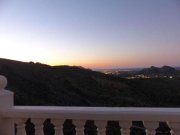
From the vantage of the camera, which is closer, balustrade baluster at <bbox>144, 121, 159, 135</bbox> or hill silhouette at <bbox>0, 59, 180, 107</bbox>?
balustrade baluster at <bbox>144, 121, 159, 135</bbox>

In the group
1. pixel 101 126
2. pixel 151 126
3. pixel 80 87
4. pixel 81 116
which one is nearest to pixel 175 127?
pixel 151 126

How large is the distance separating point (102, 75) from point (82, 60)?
8.31 feet

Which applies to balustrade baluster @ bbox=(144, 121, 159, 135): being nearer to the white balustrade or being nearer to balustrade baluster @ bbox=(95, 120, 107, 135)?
the white balustrade

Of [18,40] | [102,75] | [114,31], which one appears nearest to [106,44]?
[114,31]

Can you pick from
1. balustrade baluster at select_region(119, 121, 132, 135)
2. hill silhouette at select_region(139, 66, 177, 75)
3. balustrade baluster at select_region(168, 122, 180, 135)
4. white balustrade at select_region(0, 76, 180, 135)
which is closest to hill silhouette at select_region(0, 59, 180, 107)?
hill silhouette at select_region(139, 66, 177, 75)

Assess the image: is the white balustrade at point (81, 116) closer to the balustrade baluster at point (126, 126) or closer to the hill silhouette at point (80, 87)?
the balustrade baluster at point (126, 126)

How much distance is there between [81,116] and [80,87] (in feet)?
22.1

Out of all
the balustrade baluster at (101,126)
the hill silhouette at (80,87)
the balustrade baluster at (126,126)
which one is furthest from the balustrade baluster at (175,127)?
the hill silhouette at (80,87)

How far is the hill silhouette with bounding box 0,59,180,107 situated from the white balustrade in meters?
4.56

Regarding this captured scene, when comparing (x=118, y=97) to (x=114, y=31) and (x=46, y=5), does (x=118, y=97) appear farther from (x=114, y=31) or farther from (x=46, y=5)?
(x=114, y=31)

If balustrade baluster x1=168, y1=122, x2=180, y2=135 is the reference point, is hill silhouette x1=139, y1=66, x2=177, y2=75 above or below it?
above

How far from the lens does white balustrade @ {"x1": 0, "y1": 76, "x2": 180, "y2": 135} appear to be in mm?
1791

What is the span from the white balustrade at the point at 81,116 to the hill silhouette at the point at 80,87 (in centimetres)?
456

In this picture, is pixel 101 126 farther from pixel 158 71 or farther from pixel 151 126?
pixel 158 71
